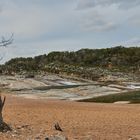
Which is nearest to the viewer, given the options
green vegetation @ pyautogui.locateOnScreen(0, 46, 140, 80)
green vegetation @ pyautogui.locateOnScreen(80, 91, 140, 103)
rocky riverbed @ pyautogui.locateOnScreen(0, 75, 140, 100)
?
green vegetation @ pyautogui.locateOnScreen(80, 91, 140, 103)

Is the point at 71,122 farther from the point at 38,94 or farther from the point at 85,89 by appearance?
the point at 85,89

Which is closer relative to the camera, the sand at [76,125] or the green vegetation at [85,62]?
the sand at [76,125]

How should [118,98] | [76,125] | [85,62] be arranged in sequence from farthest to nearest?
[85,62] → [118,98] → [76,125]

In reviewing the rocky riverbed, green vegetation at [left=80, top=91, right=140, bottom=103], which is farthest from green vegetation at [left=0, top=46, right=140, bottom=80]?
green vegetation at [left=80, top=91, right=140, bottom=103]

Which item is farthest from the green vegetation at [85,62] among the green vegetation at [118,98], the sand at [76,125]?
the sand at [76,125]

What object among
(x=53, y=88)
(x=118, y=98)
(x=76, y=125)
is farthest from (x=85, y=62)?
(x=76, y=125)

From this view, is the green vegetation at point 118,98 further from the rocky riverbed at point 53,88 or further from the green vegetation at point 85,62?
the green vegetation at point 85,62

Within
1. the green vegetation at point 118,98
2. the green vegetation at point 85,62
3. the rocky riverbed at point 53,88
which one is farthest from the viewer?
the green vegetation at point 85,62

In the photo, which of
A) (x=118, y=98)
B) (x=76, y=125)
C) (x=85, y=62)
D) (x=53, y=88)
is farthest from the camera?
(x=85, y=62)

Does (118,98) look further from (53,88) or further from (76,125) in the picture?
(76,125)

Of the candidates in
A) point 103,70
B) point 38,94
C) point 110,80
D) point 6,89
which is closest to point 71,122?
point 38,94

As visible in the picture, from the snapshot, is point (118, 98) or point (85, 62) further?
point (85, 62)

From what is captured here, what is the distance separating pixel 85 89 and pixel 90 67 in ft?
151

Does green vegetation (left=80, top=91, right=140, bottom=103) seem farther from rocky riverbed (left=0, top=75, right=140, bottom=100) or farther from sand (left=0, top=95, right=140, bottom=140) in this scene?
sand (left=0, top=95, right=140, bottom=140)
